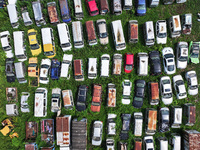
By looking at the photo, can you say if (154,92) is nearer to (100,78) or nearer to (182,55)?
(182,55)

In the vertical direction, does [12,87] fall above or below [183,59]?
below

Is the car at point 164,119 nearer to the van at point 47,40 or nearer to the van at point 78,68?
the van at point 78,68

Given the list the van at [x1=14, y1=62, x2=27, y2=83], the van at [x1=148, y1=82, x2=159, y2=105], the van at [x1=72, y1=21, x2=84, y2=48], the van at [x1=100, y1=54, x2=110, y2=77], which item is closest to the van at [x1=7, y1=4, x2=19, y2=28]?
the van at [x1=14, y1=62, x2=27, y2=83]

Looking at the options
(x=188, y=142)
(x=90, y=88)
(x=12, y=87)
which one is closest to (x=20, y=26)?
(x=12, y=87)

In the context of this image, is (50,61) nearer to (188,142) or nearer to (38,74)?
(38,74)

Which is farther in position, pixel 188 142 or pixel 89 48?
pixel 89 48

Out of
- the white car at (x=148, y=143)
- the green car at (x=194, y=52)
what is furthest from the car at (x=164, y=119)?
the green car at (x=194, y=52)

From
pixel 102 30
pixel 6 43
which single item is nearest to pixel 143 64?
pixel 102 30
